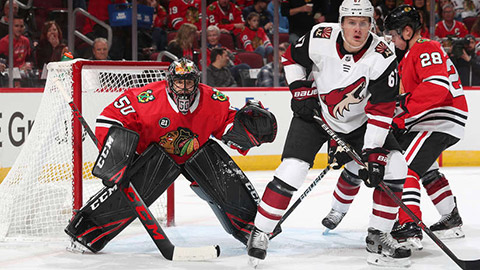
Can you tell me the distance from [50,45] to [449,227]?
3.41 metres

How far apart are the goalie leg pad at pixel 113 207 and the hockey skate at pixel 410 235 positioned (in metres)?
1.03

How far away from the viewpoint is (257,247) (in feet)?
9.54

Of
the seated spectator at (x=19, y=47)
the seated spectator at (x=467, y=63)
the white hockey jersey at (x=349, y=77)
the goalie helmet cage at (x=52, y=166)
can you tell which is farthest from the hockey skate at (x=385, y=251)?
the seated spectator at (x=467, y=63)

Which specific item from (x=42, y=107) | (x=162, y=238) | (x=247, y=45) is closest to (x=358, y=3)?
(x=162, y=238)

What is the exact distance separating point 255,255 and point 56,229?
3.92 feet

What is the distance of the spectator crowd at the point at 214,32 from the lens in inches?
225

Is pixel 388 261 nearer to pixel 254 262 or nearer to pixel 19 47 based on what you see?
pixel 254 262

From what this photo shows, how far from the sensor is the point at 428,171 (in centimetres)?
364

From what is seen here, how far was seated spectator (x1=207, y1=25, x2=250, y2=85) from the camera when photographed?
20.7 ft

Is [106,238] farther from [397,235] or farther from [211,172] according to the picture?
[397,235]

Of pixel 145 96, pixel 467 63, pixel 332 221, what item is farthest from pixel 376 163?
pixel 467 63

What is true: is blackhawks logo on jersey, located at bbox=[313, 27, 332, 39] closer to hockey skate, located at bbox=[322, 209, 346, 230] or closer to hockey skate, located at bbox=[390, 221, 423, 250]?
hockey skate, located at bbox=[390, 221, 423, 250]

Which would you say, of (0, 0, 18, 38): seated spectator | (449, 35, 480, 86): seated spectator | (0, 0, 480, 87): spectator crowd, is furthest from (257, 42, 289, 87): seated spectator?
(0, 0, 18, 38): seated spectator

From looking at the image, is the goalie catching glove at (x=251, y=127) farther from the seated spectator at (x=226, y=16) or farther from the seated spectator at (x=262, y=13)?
the seated spectator at (x=262, y=13)
